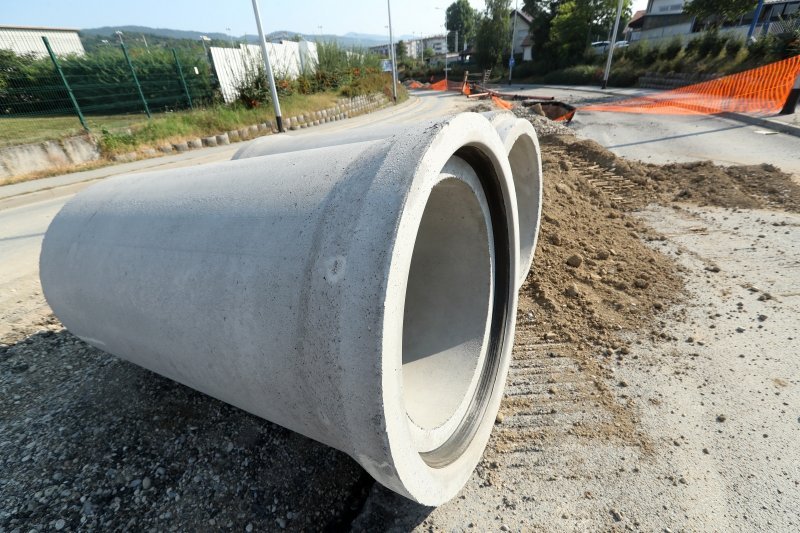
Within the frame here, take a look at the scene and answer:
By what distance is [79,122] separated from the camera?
12.7 metres

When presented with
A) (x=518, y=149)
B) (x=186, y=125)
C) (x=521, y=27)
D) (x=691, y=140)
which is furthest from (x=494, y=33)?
(x=518, y=149)

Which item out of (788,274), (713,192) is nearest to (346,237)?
(788,274)

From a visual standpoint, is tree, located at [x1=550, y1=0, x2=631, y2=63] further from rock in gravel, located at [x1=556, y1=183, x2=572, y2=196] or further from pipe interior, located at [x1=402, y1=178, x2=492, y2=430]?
pipe interior, located at [x1=402, y1=178, x2=492, y2=430]

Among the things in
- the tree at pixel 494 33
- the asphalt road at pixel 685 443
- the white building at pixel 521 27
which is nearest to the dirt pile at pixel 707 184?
the asphalt road at pixel 685 443

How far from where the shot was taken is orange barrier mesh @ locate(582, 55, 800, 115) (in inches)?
568

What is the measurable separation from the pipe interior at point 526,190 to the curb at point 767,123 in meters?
10.9

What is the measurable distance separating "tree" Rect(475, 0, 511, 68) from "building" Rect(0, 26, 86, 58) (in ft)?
143

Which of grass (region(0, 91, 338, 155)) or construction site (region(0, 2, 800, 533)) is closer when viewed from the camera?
construction site (region(0, 2, 800, 533))

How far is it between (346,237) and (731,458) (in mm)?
2978

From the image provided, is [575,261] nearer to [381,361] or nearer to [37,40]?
[381,361]

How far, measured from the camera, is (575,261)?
15.1 ft

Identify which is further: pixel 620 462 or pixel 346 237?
pixel 620 462

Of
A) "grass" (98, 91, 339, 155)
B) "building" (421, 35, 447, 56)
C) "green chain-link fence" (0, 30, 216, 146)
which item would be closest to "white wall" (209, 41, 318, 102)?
"green chain-link fence" (0, 30, 216, 146)

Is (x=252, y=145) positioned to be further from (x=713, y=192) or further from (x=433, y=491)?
(x=713, y=192)
